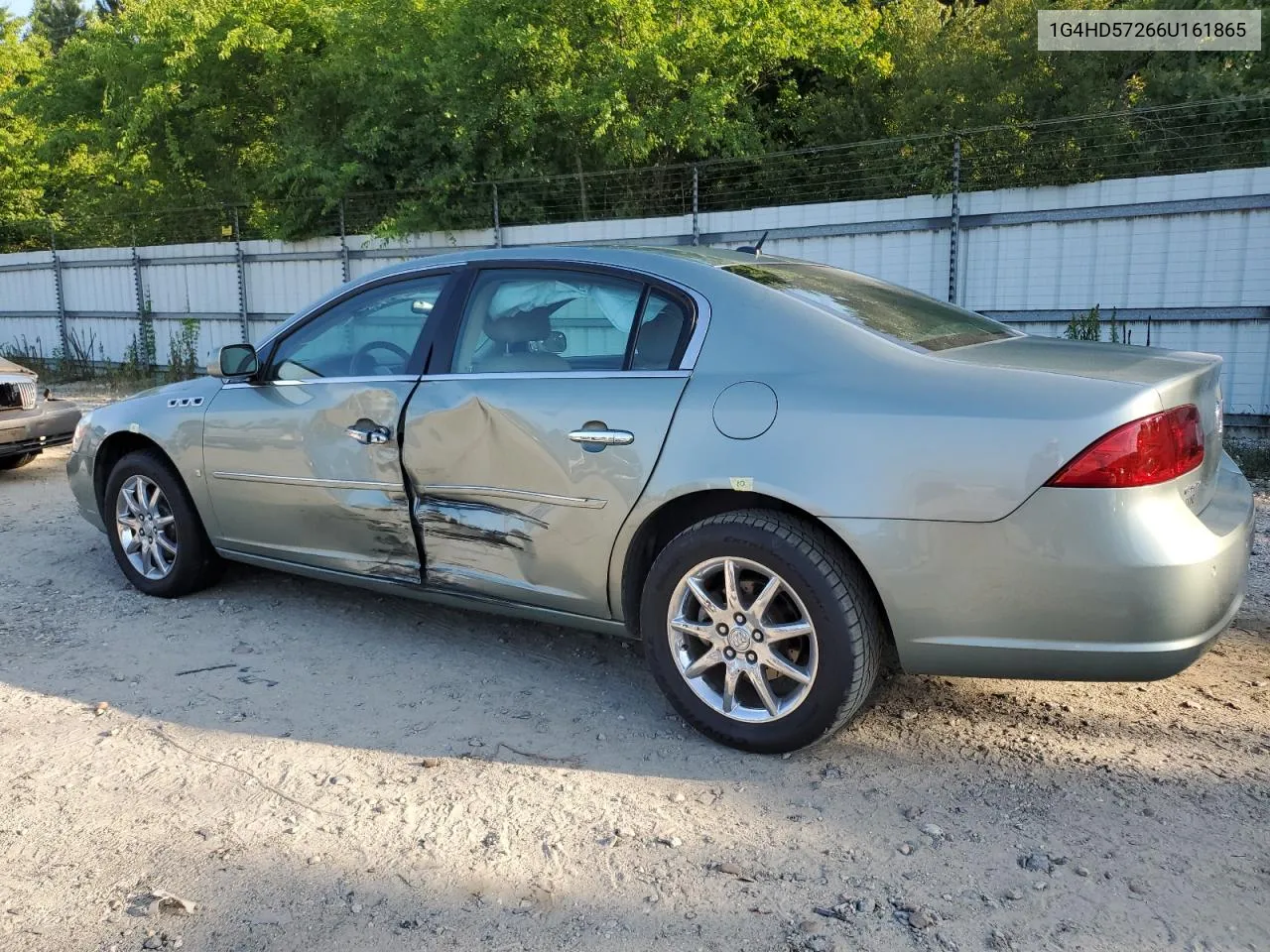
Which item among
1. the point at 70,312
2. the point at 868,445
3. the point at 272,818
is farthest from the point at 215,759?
the point at 70,312

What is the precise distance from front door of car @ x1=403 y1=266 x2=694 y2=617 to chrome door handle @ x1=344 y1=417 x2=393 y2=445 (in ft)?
0.37

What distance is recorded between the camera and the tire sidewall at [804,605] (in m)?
3.02

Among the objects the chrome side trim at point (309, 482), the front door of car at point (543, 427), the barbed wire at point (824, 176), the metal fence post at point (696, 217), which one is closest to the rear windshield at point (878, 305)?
the front door of car at point (543, 427)

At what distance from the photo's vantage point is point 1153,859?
2.64 meters

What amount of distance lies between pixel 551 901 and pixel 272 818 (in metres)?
0.92

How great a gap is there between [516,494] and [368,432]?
0.76 meters

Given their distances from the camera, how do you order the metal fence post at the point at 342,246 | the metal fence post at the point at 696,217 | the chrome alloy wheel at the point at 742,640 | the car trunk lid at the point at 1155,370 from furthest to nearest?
the metal fence post at the point at 342,246 → the metal fence post at the point at 696,217 → the chrome alloy wheel at the point at 742,640 → the car trunk lid at the point at 1155,370

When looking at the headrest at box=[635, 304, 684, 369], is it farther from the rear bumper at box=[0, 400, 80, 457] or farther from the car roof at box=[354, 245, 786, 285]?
the rear bumper at box=[0, 400, 80, 457]

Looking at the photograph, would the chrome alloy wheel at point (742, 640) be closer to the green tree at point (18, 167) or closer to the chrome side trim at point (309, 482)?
the chrome side trim at point (309, 482)

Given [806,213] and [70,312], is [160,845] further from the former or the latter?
[70,312]

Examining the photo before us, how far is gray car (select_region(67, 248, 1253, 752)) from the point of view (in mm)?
2807

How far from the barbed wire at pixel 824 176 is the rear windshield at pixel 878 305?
18.6 ft

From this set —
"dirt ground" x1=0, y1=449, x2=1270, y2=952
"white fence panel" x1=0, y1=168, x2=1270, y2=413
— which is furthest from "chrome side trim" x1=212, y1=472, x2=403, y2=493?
"white fence panel" x1=0, y1=168, x2=1270, y2=413

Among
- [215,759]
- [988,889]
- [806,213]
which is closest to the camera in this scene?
[988,889]
